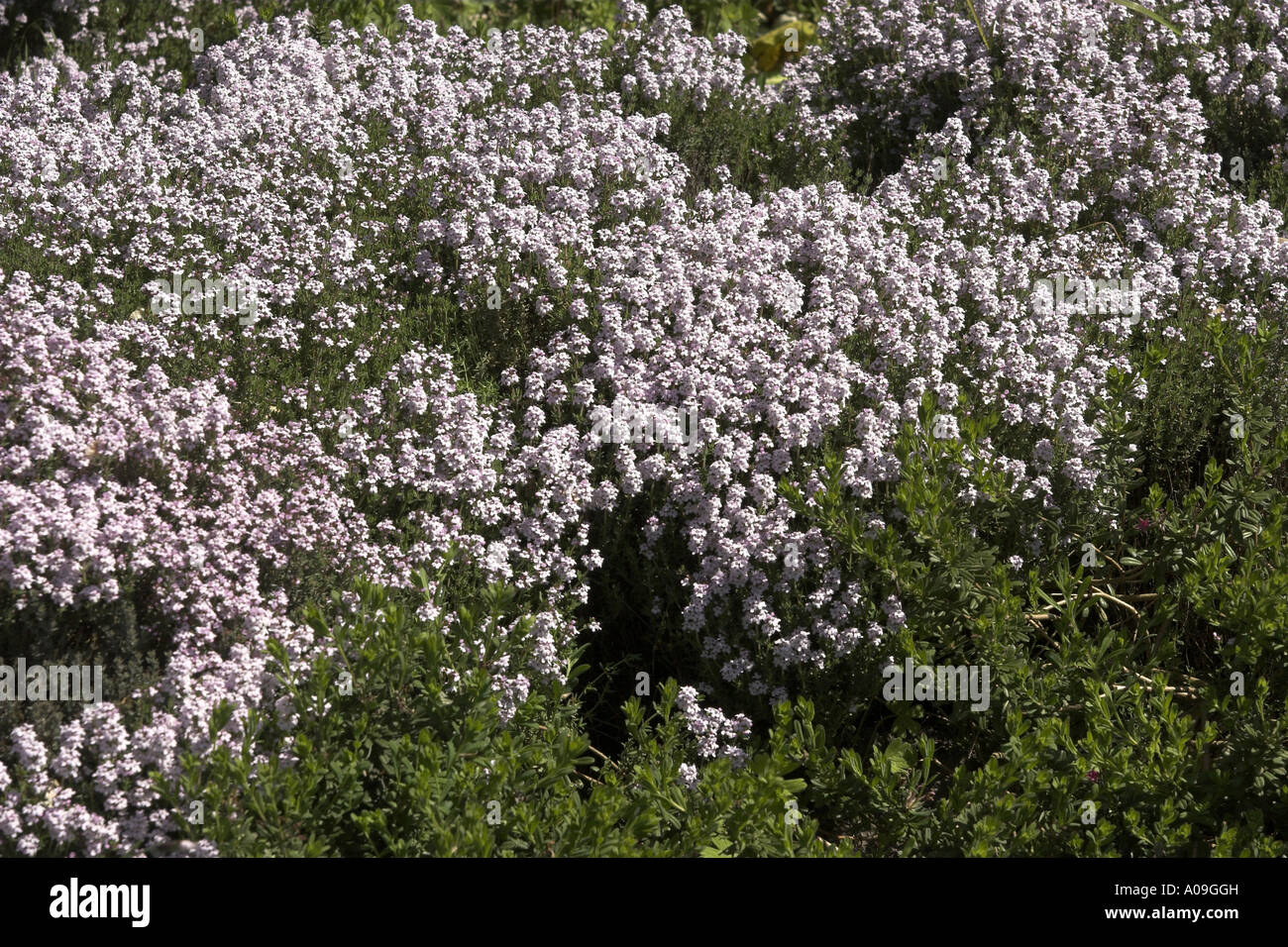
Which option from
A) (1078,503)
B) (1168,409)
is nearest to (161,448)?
(1078,503)

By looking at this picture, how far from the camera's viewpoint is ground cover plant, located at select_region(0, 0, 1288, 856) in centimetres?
494

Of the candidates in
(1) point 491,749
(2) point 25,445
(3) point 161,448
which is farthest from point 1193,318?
(2) point 25,445

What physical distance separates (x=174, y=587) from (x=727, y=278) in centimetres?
341

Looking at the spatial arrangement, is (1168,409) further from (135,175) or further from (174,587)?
(135,175)

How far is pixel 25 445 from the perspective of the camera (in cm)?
564

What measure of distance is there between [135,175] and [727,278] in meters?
3.45

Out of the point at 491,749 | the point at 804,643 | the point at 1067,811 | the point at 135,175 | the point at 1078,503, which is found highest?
the point at 135,175

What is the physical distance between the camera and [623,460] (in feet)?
20.6

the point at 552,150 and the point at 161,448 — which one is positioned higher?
the point at 552,150

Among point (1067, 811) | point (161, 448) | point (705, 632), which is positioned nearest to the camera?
point (1067, 811)

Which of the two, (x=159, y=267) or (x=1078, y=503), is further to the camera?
(x=159, y=267)

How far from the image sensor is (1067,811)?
487cm

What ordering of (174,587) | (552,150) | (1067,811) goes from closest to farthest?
1. (1067,811)
2. (174,587)
3. (552,150)

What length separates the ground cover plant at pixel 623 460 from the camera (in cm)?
494
